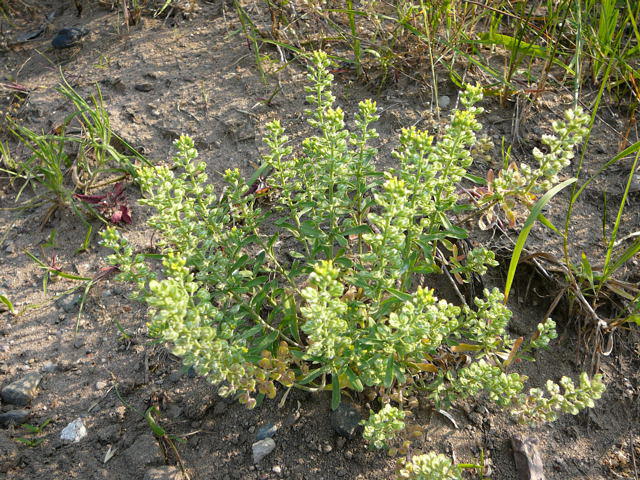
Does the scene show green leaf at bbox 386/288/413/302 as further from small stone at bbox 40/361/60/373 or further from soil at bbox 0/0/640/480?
small stone at bbox 40/361/60/373

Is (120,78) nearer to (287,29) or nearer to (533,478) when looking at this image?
(287,29)

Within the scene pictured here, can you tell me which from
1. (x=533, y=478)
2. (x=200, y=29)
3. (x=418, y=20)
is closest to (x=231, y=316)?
(x=533, y=478)

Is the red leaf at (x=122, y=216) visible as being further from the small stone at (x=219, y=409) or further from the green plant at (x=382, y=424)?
the green plant at (x=382, y=424)

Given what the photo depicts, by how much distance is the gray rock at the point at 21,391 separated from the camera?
9.27 feet

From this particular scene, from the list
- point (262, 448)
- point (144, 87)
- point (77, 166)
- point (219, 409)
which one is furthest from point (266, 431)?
point (144, 87)

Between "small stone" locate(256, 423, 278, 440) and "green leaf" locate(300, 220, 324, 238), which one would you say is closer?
"green leaf" locate(300, 220, 324, 238)

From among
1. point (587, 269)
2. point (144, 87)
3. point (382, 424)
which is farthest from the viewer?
point (144, 87)

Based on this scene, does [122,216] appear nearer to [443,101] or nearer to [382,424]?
[382,424]

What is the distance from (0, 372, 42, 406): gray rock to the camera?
283 centimetres

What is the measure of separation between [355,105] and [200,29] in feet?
5.32

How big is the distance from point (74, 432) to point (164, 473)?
0.55 meters

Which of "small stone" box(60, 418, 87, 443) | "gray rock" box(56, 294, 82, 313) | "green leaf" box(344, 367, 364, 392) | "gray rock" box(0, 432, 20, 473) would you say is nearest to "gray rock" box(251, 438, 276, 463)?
"green leaf" box(344, 367, 364, 392)

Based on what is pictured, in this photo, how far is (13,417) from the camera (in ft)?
9.04

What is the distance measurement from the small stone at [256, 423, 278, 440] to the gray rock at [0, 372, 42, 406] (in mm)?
1214
